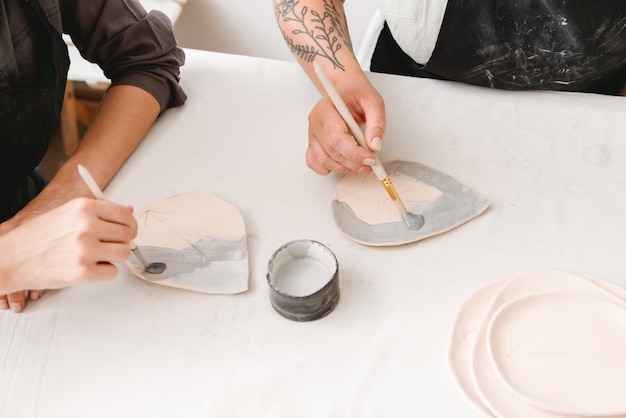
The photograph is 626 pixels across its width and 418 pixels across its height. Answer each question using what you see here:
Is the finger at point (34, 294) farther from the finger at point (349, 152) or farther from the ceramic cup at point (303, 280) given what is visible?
the finger at point (349, 152)

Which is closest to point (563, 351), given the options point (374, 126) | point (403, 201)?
point (403, 201)

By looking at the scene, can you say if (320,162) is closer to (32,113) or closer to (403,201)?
(403,201)

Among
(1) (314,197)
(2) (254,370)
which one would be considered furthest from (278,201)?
(2) (254,370)

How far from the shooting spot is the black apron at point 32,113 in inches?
35.9

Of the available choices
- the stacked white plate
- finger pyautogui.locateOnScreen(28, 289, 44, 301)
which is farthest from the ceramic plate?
finger pyautogui.locateOnScreen(28, 289, 44, 301)

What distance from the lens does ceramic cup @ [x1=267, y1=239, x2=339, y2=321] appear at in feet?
2.41

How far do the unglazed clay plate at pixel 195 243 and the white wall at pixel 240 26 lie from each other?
1.16 meters

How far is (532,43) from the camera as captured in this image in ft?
3.41

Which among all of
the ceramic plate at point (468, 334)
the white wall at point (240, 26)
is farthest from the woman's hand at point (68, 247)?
the white wall at point (240, 26)

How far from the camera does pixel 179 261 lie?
0.82 meters

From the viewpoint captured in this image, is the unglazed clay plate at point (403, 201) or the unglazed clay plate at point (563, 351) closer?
the unglazed clay plate at point (563, 351)

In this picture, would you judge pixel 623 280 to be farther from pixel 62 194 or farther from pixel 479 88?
pixel 62 194

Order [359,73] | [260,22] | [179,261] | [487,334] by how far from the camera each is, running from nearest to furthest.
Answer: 1. [487,334]
2. [179,261]
3. [359,73]
4. [260,22]

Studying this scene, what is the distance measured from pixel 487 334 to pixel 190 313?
37 cm
